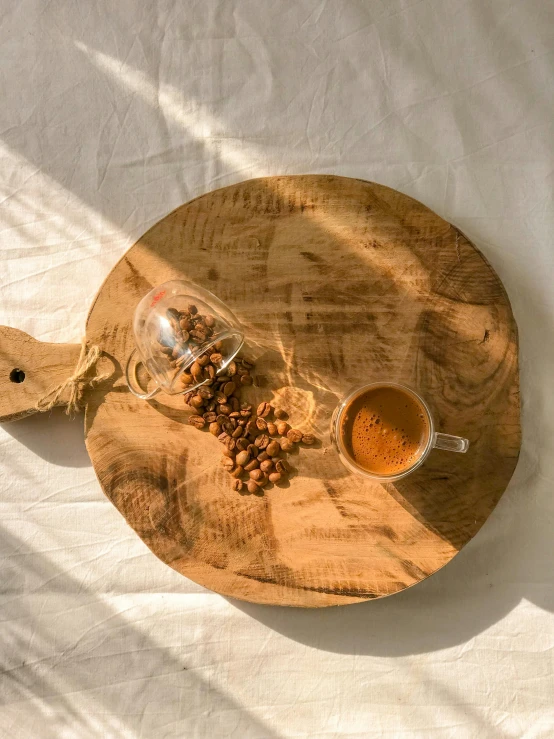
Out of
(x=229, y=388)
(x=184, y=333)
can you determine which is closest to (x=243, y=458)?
(x=229, y=388)

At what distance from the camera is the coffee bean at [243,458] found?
1.26m

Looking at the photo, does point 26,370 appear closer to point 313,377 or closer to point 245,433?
point 245,433

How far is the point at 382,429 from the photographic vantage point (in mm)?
1270

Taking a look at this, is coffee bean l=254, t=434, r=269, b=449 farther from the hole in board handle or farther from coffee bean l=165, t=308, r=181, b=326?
the hole in board handle

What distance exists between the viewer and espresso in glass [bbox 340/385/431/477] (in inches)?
49.1

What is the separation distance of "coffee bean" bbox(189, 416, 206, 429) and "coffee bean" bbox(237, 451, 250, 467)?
0.34ft

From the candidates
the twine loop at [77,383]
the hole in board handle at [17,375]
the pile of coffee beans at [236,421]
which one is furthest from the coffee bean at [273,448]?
the hole in board handle at [17,375]

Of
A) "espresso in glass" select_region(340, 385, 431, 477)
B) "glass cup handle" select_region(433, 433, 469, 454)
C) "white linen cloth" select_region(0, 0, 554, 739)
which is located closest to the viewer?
"glass cup handle" select_region(433, 433, 469, 454)

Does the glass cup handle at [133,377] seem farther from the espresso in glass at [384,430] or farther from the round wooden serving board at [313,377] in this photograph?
the espresso in glass at [384,430]

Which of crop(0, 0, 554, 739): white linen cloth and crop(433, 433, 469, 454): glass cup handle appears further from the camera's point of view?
crop(0, 0, 554, 739): white linen cloth

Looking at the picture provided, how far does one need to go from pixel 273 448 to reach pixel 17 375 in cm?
59

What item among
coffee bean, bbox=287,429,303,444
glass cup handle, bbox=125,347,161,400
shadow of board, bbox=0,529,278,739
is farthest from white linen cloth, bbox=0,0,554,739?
coffee bean, bbox=287,429,303,444

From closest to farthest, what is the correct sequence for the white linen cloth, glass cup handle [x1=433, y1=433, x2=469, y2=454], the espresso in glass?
glass cup handle [x1=433, y1=433, x2=469, y2=454], the espresso in glass, the white linen cloth

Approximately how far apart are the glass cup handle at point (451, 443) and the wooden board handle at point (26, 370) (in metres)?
0.80
